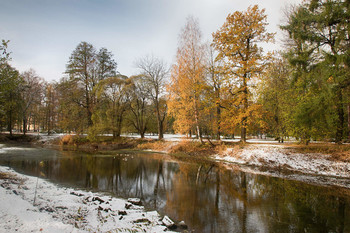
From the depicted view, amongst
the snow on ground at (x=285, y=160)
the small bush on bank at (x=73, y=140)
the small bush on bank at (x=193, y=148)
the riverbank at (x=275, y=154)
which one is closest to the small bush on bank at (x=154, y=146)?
the riverbank at (x=275, y=154)

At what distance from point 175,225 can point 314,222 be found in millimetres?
4326

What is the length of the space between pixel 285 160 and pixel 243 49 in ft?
34.2

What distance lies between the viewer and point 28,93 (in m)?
35.2

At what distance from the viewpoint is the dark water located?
5488mm

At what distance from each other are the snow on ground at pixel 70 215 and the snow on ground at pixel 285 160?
10.9 meters

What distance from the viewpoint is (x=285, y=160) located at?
42.5 ft

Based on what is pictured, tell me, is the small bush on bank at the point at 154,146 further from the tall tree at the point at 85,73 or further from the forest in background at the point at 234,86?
the tall tree at the point at 85,73

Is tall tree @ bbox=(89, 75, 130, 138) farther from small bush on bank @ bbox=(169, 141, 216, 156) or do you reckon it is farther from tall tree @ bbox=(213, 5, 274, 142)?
tall tree @ bbox=(213, 5, 274, 142)

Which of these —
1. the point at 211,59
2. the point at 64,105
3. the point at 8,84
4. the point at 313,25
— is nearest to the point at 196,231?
the point at 8,84

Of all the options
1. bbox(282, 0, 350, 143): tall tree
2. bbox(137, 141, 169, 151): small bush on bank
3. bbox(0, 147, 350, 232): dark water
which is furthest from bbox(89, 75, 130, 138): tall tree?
bbox(282, 0, 350, 143): tall tree

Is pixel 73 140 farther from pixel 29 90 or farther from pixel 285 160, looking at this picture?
pixel 285 160

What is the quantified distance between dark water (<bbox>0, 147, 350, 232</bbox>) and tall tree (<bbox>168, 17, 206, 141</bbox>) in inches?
304

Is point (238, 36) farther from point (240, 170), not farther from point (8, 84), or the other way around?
point (8, 84)

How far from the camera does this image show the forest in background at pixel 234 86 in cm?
1123
